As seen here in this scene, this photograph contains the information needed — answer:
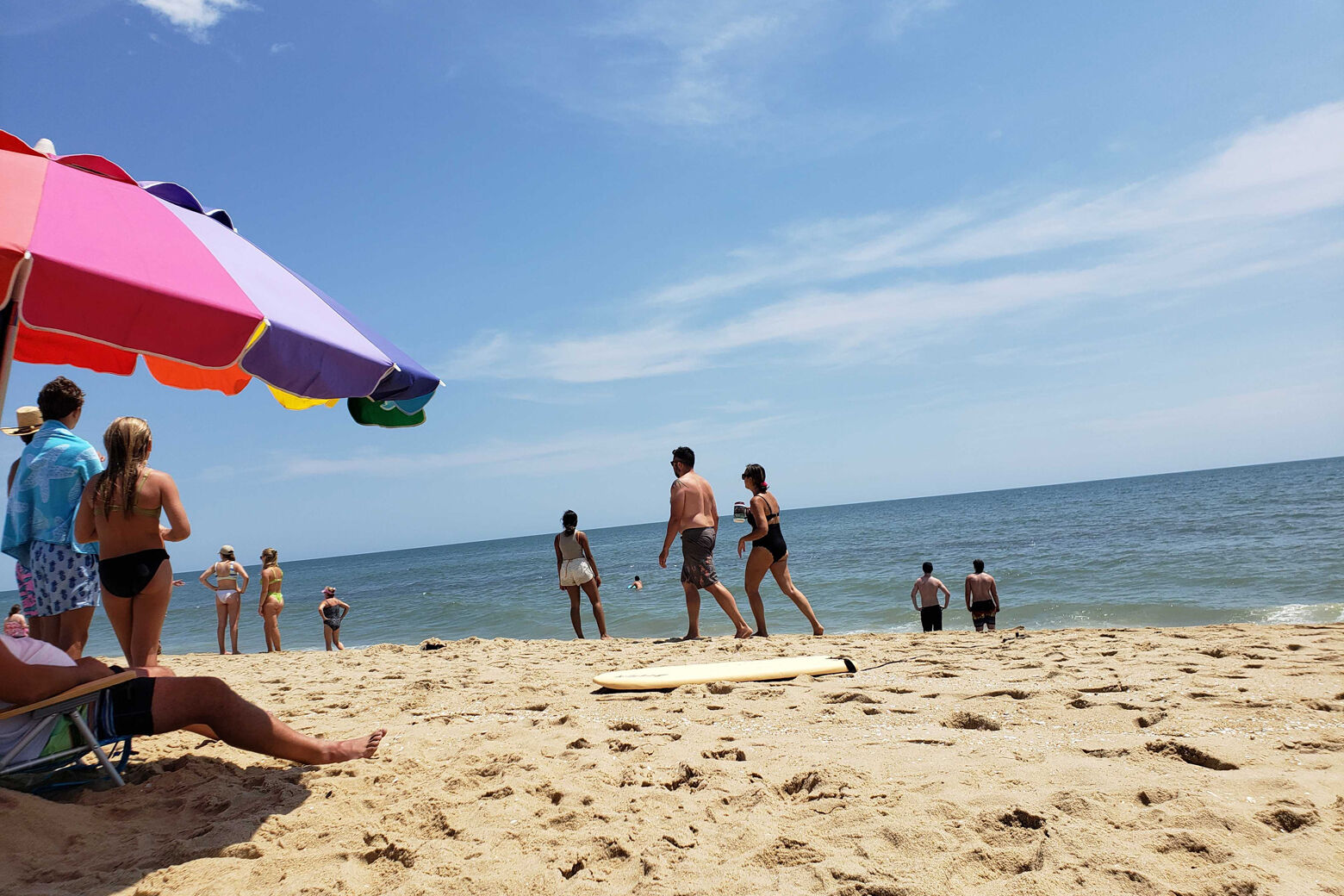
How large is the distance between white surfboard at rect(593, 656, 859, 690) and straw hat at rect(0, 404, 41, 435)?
3567 millimetres

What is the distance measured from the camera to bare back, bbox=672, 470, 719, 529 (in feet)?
23.7

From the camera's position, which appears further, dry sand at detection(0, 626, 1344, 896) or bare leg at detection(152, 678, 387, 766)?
bare leg at detection(152, 678, 387, 766)

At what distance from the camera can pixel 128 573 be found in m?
3.36

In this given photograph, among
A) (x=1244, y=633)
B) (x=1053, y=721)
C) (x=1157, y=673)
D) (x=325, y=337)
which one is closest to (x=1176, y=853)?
(x=1053, y=721)

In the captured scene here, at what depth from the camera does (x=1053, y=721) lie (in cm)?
341

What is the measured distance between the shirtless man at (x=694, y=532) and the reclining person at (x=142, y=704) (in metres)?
4.43

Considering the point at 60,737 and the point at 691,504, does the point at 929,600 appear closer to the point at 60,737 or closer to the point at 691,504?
the point at 691,504

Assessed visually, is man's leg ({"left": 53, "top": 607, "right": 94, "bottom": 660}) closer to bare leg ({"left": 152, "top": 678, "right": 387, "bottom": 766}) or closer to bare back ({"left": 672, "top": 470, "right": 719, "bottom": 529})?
bare leg ({"left": 152, "top": 678, "right": 387, "bottom": 766})

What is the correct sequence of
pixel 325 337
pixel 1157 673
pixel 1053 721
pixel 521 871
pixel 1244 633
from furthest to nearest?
1. pixel 1244 633
2. pixel 1157 673
3. pixel 1053 721
4. pixel 325 337
5. pixel 521 871

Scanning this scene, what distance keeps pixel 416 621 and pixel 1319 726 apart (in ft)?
61.7

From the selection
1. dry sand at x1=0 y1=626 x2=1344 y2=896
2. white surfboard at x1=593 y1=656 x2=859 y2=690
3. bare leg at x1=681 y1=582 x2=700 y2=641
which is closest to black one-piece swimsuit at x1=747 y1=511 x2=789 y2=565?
bare leg at x1=681 y1=582 x2=700 y2=641

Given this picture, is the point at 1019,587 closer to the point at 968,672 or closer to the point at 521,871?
the point at 968,672

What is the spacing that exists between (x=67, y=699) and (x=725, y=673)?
335 centimetres

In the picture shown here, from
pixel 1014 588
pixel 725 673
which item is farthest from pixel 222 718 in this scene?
pixel 1014 588
